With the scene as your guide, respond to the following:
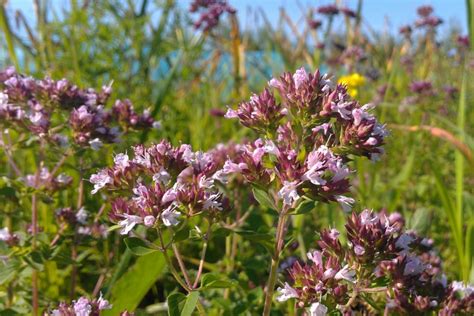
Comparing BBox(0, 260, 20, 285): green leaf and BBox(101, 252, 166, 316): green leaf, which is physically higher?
BBox(0, 260, 20, 285): green leaf

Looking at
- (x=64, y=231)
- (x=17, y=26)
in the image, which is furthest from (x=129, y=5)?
(x=64, y=231)

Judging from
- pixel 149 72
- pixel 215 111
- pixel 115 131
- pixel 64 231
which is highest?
pixel 149 72

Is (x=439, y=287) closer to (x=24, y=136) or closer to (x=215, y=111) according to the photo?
(x=24, y=136)

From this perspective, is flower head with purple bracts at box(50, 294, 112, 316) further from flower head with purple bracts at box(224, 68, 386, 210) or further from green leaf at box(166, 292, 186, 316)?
flower head with purple bracts at box(224, 68, 386, 210)

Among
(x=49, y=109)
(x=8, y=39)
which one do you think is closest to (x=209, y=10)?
(x=8, y=39)

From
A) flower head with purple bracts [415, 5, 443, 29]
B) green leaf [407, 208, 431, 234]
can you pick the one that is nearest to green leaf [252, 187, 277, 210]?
green leaf [407, 208, 431, 234]
